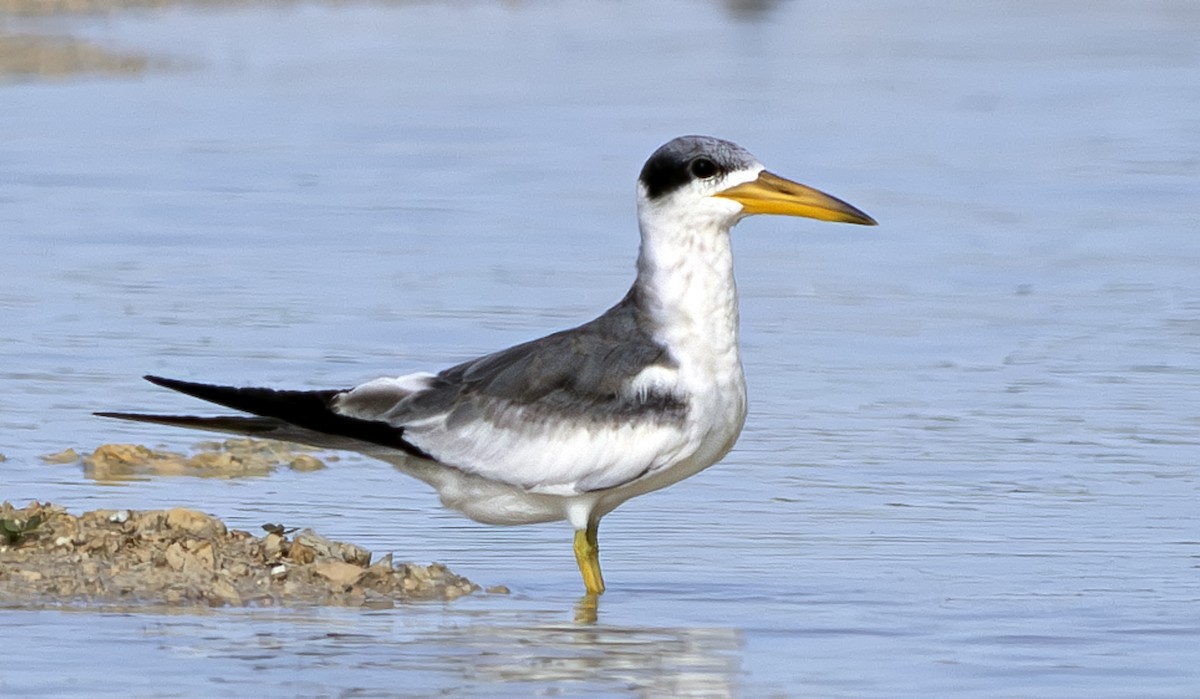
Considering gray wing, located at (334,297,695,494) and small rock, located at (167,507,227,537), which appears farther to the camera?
small rock, located at (167,507,227,537)

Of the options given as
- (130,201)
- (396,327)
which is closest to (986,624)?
(396,327)

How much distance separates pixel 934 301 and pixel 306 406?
5169 mm

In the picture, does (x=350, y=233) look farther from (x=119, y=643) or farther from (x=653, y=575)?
(x=119, y=643)

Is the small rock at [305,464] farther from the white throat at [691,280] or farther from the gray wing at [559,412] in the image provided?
the white throat at [691,280]

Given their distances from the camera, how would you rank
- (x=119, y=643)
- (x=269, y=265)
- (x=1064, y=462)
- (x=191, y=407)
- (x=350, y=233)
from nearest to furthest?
(x=119, y=643), (x=1064, y=462), (x=191, y=407), (x=269, y=265), (x=350, y=233)

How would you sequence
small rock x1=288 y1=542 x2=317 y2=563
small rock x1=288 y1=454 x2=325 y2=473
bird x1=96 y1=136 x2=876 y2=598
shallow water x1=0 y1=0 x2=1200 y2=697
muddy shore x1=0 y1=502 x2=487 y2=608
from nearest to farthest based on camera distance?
shallow water x1=0 y1=0 x2=1200 y2=697, muddy shore x1=0 y1=502 x2=487 y2=608, bird x1=96 y1=136 x2=876 y2=598, small rock x1=288 y1=542 x2=317 y2=563, small rock x1=288 y1=454 x2=325 y2=473

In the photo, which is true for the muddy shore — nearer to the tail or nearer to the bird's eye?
the tail

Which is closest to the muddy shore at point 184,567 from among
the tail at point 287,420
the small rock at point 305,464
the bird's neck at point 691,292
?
the tail at point 287,420

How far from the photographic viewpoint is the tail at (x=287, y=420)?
6.96m

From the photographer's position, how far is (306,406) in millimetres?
7008

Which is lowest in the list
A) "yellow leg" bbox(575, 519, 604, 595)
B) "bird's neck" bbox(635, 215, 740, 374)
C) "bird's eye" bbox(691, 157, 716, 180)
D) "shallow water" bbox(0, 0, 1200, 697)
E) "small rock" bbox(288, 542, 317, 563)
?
"shallow water" bbox(0, 0, 1200, 697)

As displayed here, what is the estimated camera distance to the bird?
693cm

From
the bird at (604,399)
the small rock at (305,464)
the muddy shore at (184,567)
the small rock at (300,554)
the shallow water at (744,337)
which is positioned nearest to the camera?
the shallow water at (744,337)

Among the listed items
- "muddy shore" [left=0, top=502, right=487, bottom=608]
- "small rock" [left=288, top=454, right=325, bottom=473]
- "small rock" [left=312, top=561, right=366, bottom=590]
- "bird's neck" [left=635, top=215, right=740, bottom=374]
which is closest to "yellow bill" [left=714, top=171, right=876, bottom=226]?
"bird's neck" [left=635, top=215, right=740, bottom=374]
